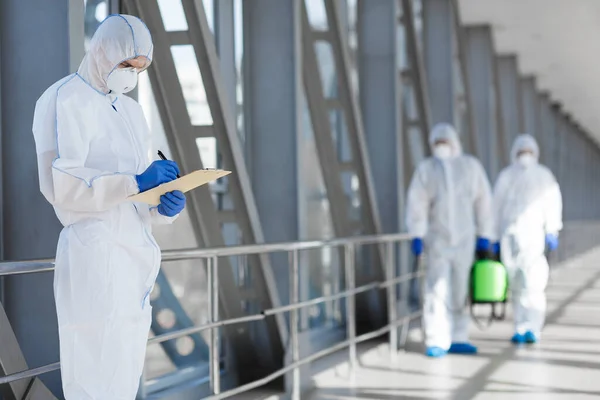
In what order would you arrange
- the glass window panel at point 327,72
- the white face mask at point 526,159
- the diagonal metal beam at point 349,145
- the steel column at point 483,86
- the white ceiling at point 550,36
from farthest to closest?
the steel column at point 483,86 < the white ceiling at point 550,36 < the glass window panel at point 327,72 < the white face mask at point 526,159 < the diagonal metal beam at point 349,145

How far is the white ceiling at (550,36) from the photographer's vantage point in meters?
10.5

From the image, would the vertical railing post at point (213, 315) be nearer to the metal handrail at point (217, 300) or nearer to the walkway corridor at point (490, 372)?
the metal handrail at point (217, 300)

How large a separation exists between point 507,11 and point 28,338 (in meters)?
8.65

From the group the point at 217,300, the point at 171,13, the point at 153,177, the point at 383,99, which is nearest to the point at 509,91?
the point at 383,99

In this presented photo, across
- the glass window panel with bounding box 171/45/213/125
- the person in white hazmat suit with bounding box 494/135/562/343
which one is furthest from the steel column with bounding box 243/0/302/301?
the person in white hazmat suit with bounding box 494/135/562/343

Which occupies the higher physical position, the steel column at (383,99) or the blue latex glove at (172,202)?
the steel column at (383,99)

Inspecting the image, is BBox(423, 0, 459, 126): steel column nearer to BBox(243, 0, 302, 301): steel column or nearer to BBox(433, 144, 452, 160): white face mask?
BBox(433, 144, 452, 160): white face mask

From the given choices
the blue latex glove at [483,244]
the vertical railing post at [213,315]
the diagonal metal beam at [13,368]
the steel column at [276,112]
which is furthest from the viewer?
the blue latex glove at [483,244]

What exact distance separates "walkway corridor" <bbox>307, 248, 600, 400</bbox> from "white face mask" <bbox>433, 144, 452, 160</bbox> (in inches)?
50.6

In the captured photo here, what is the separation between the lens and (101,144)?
7.47 feet

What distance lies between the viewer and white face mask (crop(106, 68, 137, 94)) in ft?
7.48

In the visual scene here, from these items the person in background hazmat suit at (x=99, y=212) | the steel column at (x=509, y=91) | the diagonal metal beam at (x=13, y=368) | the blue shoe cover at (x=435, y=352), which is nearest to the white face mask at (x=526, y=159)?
the blue shoe cover at (x=435, y=352)

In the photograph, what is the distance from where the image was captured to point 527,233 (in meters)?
6.62

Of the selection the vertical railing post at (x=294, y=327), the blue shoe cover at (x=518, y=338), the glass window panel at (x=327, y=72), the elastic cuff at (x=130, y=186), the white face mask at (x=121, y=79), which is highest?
the glass window panel at (x=327, y=72)
